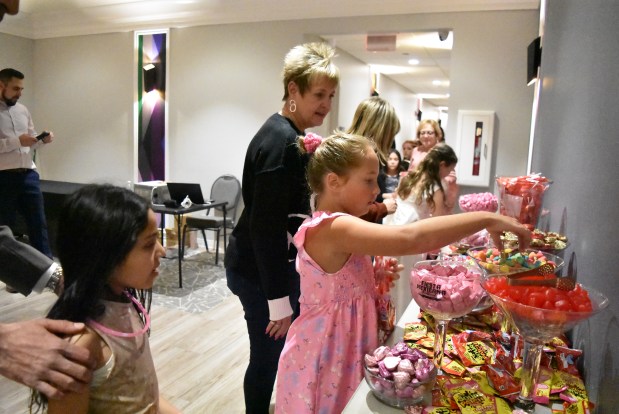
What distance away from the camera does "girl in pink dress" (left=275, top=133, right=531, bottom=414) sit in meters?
1.26

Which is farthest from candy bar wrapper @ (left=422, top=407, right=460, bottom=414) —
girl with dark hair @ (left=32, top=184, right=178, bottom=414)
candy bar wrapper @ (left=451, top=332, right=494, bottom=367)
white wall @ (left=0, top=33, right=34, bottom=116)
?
white wall @ (left=0, top=33, right=34, bottom=116)

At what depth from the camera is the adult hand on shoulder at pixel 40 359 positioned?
79 centimetres

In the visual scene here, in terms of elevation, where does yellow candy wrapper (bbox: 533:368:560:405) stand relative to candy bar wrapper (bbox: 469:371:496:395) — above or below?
above

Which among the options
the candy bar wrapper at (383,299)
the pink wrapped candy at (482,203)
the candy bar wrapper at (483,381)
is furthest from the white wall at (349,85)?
the candy bar wrapper at (483,381)

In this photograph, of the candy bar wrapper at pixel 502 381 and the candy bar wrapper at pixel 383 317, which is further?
the candy bar wrapper at pixel 383 317

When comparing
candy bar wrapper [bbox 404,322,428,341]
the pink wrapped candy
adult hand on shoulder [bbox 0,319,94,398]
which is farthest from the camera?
the pink wrapped candy

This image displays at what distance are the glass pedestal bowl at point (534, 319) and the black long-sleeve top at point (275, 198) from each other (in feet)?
2.31

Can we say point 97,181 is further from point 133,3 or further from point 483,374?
point 133,3

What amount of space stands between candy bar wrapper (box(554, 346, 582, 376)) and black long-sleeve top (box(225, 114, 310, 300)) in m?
0.82

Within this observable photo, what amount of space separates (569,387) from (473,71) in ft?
13.6

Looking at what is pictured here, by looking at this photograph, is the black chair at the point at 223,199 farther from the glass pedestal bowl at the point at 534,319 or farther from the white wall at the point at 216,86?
the glass pedestal bowl at the point at 534,319

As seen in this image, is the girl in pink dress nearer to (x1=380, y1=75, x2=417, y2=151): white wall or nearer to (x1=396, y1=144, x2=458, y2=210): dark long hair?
(x1=396, y1=144, x2=458, y2=210): dark long hair

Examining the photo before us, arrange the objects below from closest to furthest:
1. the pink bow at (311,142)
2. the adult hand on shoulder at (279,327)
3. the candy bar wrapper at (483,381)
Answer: the candy bar wrapper at (483,381) < the pink bow at (311,142) < the adult hand on shoulder at (279,327)

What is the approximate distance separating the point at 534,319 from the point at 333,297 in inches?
21.0
